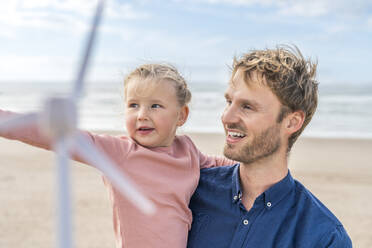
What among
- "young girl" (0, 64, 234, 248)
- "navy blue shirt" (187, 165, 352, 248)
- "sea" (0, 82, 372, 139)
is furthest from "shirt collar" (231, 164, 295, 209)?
"sea" (0, 82, 372, 139)

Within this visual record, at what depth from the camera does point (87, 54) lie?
0.73 meters

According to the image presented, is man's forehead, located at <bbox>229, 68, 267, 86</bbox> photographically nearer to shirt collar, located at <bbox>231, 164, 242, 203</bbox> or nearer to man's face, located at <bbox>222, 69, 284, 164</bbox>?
man's face, located at <bbox>222, 69, 284, 164</bbox>

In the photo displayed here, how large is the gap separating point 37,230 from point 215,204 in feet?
17.1

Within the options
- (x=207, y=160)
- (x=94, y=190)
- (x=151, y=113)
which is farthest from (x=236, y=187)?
(x=94, y=190)

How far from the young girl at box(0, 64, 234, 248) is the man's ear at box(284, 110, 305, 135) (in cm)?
57

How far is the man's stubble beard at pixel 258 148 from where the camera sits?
2582mm

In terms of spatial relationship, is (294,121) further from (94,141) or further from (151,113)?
(94,141)

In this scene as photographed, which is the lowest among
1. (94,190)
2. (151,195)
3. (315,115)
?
(94,190)

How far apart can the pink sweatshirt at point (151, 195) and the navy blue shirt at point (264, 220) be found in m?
0.10

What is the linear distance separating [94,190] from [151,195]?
6.74 metres

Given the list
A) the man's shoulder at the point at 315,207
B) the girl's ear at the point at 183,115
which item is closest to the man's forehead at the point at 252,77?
the girl's ear at the point at 183,115

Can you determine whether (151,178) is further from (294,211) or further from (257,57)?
(257,57)

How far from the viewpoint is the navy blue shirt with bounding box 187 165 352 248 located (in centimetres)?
230

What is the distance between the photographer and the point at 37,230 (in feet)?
23.0
